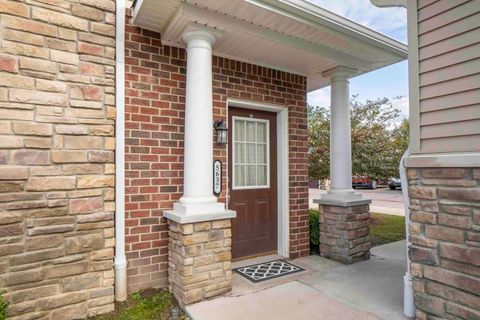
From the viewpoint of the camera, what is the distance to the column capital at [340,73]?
4.29m

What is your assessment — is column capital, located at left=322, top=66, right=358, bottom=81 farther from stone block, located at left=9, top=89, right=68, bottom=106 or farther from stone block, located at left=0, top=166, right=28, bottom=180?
stone block, located at left=0, top=166, right=28, bottom=180

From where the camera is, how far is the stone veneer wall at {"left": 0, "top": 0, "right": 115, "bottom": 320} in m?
2.52

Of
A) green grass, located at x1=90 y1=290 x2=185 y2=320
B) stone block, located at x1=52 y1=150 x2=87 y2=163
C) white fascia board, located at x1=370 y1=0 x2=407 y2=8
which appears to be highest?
white fascia board, located at x1=370 y1=0 x2=407 y2=8

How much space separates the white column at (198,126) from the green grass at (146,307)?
903 millimetres

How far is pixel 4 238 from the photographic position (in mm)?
2475

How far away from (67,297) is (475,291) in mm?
3261

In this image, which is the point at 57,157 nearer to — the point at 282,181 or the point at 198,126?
the point at 198,126

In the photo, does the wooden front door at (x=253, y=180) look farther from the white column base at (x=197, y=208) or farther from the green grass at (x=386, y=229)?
the green grass at (x=386, y=229)

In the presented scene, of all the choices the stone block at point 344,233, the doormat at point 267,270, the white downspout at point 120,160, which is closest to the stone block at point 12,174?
the white downspout at point 120,160

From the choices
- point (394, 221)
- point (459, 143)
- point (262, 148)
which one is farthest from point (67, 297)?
point (394, 221)

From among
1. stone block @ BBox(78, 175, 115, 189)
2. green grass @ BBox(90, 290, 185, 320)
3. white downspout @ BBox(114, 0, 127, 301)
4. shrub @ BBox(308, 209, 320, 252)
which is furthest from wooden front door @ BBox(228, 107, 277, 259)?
stone block @ BBox(78, 175, 115, 189)

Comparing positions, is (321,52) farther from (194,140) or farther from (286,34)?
(194,140)

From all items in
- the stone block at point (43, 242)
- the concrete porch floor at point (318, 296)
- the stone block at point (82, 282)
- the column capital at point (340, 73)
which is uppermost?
the column capital at point (340, 73)

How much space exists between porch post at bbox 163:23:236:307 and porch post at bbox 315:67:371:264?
5.97 feet
